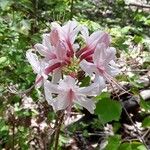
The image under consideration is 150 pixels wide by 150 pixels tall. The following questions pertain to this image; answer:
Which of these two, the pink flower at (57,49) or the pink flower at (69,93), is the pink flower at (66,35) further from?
the pink flower at (69,93)

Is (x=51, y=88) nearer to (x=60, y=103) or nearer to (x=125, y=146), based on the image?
(x=60, y=103)

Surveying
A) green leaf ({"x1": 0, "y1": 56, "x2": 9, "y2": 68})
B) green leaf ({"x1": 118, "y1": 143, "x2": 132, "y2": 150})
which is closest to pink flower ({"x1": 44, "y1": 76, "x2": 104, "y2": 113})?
green leaf ({"x1": 118, "y1": 143, "x2": 132, "y2": 150})

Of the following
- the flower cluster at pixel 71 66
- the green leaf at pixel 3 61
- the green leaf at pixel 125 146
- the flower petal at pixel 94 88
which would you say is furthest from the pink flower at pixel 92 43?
the green leaf at pixel 3 61

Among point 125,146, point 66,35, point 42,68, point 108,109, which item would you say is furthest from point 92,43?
point 125,146

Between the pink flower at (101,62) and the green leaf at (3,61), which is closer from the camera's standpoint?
the pink flower at (101,62)

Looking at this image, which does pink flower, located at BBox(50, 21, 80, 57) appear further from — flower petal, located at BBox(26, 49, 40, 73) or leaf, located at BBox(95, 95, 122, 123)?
leaf, located at BBox(95, 95, 122, 123)

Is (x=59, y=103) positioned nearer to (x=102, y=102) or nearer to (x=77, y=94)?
(x=77, y=94)
